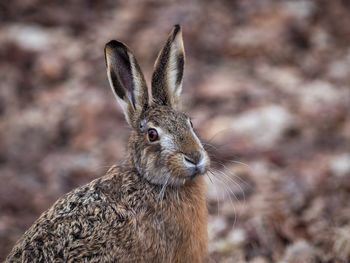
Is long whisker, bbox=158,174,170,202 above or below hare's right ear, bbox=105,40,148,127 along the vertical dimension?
below

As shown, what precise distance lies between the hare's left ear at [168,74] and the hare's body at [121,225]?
2.07 feet

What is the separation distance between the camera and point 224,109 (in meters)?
10.0

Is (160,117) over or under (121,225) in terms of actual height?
over

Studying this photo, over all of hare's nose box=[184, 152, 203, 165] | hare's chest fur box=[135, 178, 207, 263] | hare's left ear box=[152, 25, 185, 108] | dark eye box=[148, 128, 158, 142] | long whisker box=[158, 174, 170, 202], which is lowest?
hare's chest fur box=[135, 178, 207, 263]

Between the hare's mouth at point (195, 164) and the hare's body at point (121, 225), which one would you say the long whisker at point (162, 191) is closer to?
the hare's body at point (121, 225)

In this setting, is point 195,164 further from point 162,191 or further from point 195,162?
point 162,191

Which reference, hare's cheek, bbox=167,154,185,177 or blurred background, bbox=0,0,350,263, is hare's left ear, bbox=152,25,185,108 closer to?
hare's cheek, bbox=167,154,185,177

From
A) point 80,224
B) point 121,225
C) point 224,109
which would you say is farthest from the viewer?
point 224,109

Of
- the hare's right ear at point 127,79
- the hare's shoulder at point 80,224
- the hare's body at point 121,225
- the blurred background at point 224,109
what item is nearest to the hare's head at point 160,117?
the hare's right ear at point 127,79

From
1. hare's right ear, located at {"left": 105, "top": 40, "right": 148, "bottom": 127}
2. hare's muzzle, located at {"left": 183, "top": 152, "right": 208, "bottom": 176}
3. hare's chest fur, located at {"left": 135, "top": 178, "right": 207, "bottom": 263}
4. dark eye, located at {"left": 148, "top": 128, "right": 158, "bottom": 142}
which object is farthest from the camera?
hare's right ear, located at {"left": 105, "top": 40, "right": 148, "bottom": 127}

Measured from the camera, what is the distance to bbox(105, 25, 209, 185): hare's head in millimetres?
5805

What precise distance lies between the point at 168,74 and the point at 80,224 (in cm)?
144

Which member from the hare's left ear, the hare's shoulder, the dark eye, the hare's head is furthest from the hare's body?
the hare's left ear

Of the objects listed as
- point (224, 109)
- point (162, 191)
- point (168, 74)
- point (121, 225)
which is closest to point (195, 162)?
point (162, 191)
